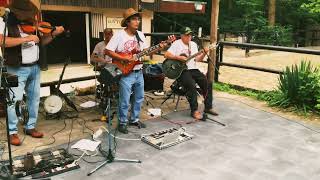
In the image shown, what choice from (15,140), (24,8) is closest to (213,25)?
(24,8)

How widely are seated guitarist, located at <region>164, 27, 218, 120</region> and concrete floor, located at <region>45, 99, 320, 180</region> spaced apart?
0.29 m

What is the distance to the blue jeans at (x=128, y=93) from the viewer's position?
15.9 feet

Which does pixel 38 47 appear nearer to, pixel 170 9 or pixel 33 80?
pixel 33 80

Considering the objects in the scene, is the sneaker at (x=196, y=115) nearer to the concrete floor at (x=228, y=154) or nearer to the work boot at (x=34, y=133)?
the concrete floor at (x=228, y=154)

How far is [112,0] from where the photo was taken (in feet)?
47.3

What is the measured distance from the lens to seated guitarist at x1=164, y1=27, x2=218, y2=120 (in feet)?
18.5

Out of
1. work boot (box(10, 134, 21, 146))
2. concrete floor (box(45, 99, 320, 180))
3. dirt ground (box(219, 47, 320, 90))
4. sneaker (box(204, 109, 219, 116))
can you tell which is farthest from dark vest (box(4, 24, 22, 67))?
dirt ground (box(219, 47, 320, 90))

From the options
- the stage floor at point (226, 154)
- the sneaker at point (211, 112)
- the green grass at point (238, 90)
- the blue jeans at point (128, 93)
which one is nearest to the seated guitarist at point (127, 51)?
the blue jeans at point (128, 93)

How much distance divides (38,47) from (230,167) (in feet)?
8.89

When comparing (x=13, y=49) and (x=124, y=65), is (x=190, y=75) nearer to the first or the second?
(x=124, y=65)

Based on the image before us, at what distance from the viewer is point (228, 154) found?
167 inches

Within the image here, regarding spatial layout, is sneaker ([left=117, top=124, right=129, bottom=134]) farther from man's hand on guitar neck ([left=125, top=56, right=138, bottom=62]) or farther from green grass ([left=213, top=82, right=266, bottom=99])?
green grass ([left=213, top=82, right=266, bottom=99])

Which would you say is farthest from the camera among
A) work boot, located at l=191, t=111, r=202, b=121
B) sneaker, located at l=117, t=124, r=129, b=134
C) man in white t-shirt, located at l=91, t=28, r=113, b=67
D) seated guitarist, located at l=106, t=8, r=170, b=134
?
man in white t-shirt, located at l=91, t=28, r=113, b=67

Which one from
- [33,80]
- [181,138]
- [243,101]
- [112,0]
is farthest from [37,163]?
[112,0]
